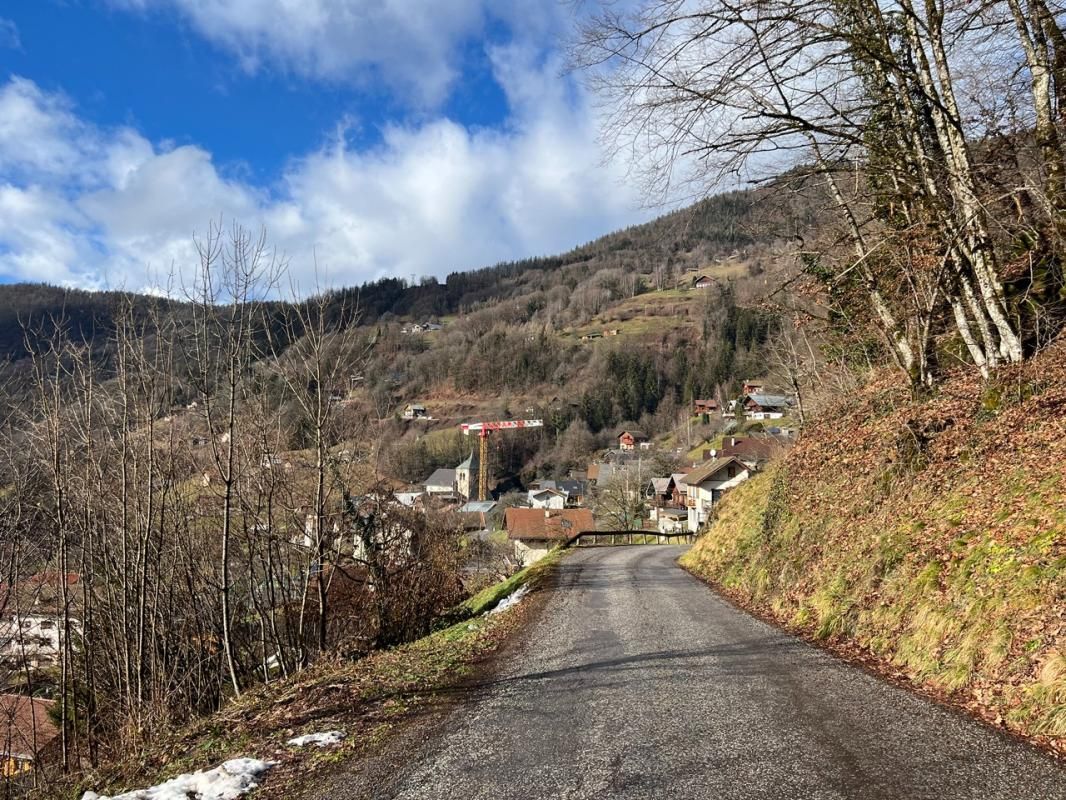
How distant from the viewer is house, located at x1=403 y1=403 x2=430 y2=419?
10678 cm

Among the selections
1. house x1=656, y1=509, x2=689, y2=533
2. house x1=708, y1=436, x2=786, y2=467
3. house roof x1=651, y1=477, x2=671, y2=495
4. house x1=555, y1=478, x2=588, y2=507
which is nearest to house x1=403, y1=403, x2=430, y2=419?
house x1=555, y1=478, x2=588, y2=507

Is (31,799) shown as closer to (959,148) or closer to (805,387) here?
(959,148)

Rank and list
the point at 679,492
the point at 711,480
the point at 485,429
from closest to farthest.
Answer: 1. the point at 711,480
2. the point at 679,492
3. the point at 485,429

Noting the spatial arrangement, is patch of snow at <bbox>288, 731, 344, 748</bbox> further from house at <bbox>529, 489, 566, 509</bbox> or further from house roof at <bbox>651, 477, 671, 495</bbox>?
house at <bbox>529, 489, 566, 509</bbox>

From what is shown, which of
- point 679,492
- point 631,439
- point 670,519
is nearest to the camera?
point 670,519

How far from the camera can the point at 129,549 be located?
503 inches

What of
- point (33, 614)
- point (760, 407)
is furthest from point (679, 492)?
point (33, 614)

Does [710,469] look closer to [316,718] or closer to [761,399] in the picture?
[761,399]

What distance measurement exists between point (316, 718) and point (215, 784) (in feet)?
4.73

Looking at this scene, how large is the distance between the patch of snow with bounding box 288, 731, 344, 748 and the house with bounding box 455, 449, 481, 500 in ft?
266

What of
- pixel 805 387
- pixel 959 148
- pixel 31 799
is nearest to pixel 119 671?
pixel 31 799

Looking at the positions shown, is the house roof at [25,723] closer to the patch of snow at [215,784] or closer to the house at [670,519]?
the patch of snow at [215,784]

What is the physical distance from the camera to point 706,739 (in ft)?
14.6

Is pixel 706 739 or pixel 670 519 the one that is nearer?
pixel 706 739
